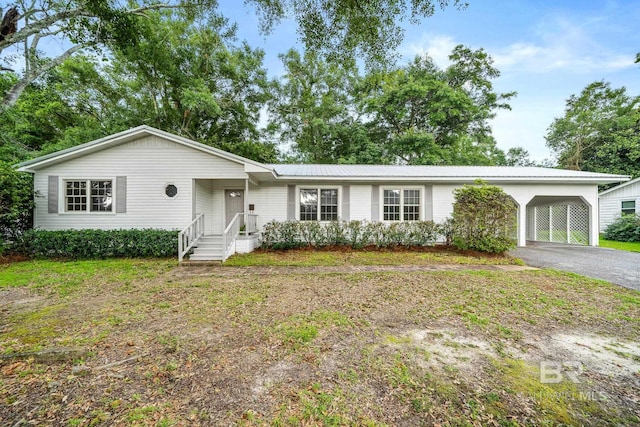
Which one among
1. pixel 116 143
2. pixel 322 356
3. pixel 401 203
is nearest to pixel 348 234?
pixel 401 203

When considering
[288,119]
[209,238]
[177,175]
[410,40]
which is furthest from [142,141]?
[288,119]

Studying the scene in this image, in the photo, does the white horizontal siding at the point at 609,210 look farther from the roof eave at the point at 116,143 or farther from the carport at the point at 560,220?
the roof eave at the point at 116,143

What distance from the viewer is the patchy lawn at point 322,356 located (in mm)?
1995

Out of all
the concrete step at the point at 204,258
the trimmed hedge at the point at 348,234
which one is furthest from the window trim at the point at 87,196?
the trimmed hedge at the point at 348,234

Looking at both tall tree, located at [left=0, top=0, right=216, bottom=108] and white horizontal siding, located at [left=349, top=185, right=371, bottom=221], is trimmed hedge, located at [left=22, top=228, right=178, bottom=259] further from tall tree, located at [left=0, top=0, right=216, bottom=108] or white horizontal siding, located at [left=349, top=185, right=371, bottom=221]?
white horizontal siding, located at [left=349, top=185, right=371, bottom=221]

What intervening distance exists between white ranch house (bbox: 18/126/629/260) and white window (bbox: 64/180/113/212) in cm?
3

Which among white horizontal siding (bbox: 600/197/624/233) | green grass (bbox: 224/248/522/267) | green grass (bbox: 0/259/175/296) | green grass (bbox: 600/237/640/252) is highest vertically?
white horizontal siding (bbox: 600/197/624/233)

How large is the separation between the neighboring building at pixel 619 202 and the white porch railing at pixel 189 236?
2227 centimetres

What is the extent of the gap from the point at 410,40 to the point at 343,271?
6.11 metres

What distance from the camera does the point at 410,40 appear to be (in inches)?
243

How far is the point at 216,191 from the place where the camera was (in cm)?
1081

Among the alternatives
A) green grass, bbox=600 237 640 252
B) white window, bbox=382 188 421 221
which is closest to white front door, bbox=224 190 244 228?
white window, bbox=382 188 421 221

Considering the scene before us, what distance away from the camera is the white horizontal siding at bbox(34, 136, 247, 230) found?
912 centimetres

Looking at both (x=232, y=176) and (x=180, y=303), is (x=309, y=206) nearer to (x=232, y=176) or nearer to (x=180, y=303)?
(x=232, y=176)
